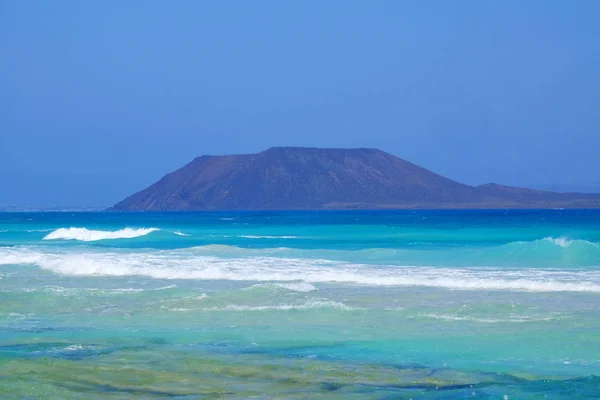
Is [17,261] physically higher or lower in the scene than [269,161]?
lower

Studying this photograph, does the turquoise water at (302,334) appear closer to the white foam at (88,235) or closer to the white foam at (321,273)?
the white foam at (321,273)

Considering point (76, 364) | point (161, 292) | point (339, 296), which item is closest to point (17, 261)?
point (161, 292)

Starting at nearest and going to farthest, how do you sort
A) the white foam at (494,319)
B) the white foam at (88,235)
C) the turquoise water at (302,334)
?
1. the turquoise water at (302,334)
2. the white foam at (494,319)
3. the white foam at (88,235)

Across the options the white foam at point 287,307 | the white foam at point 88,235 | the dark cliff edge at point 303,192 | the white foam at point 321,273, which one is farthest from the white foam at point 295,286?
the dark cliff edge at point 303,192

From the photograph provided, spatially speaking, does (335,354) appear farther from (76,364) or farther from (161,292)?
(161,292)

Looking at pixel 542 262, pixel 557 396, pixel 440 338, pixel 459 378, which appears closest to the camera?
pixel 557 396

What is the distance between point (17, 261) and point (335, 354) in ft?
60.8

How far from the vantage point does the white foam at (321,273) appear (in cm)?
1748

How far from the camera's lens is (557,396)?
758 cm

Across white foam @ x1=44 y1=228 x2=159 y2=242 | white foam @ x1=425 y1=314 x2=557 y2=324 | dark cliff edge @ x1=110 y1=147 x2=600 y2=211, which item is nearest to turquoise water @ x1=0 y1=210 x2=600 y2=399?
white foam @ x1=425 y1=314 x2=557 y2=324

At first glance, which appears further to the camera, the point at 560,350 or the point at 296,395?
the point at 560,350

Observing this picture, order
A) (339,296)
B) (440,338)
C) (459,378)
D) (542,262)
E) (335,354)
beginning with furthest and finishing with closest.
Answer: (542,262) < (339,296) < (440,338) < (335,354) < (459,378)

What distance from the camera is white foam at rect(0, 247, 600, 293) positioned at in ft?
57.4

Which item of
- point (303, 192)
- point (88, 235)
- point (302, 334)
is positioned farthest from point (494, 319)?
point (303, 192)
